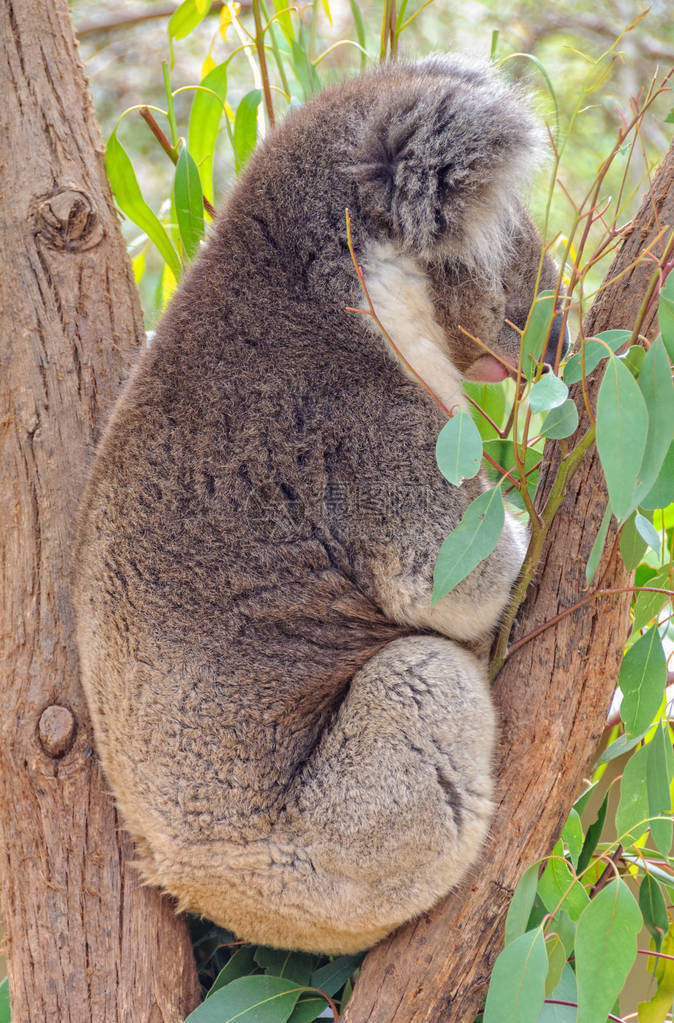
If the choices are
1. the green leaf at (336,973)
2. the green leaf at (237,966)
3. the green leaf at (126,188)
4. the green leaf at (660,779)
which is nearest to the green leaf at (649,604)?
the green leaf at (660,779)

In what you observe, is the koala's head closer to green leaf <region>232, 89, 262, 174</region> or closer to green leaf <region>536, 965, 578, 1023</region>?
green leaf <region>232, 89, 262, 174</region>

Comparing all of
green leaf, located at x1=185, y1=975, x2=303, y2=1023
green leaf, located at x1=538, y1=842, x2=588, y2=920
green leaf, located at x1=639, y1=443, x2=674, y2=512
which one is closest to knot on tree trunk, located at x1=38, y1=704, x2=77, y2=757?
green leaf, located at x1=185, y1=975, x2=303, y2=1023

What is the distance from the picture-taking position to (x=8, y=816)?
70.8 inches

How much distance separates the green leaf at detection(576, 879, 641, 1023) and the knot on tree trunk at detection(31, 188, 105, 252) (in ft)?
5.06

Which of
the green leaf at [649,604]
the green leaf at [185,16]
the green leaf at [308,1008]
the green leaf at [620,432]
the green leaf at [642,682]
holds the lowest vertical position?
the green leaf at [308,1008]

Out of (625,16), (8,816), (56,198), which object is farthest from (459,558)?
(625,16)

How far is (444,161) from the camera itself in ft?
5.85

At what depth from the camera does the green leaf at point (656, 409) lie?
140 centimetres

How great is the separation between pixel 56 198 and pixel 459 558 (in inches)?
44.1

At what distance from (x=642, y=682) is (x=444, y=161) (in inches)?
38.4

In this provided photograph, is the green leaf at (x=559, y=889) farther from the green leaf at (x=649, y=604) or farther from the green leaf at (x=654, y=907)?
the green leaf at (x=649, y=604)

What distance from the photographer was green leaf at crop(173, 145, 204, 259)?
2.21 m

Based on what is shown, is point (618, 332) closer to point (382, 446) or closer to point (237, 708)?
point (382, 446)

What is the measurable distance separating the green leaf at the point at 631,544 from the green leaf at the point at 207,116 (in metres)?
1.41
